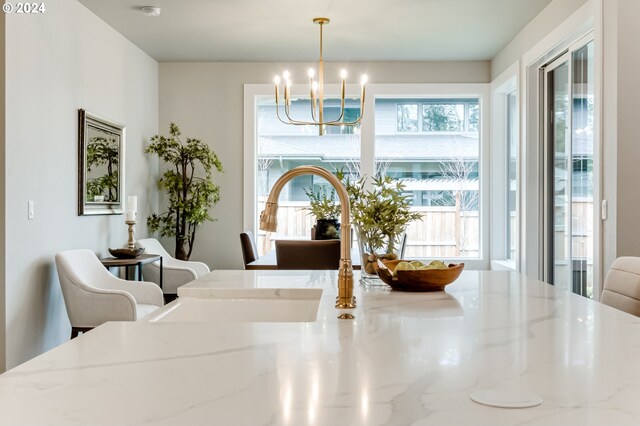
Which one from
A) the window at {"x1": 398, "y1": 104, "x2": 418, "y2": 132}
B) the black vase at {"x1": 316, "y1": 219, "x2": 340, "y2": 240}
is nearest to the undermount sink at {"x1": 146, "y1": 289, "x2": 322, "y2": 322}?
the black vase at {"x1": 316, "y1": 219, "x2": 340, "y2": 240}

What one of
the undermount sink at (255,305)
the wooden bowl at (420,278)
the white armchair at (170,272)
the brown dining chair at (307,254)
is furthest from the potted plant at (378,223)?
the white armchair at (170,272)

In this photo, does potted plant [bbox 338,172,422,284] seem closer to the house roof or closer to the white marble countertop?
the white marble countertop

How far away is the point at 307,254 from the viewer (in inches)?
163

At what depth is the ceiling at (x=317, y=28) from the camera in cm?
473

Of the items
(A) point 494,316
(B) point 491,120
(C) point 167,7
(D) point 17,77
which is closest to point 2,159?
(D) point 17,77

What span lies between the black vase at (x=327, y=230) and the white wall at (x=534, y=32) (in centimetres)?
216

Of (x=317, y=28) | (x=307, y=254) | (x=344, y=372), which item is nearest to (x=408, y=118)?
(x=317, y=28)

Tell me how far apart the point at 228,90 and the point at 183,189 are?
3.93 feet

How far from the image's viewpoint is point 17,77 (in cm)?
372

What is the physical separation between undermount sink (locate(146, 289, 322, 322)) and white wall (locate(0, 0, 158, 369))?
2029 millimetres

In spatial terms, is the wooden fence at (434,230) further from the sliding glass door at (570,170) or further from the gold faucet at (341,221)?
the gold faucet at (341,221)

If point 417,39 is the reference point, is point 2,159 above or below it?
below

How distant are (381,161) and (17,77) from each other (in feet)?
12.6

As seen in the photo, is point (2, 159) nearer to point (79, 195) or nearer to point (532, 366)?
point (79, 195)
